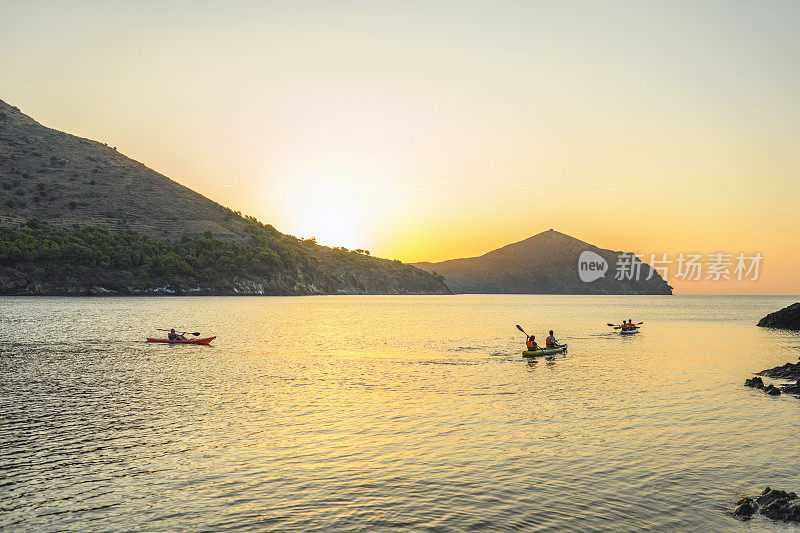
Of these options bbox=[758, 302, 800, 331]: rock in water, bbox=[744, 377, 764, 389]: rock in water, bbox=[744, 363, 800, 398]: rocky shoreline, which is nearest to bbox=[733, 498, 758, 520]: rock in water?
bbox=[744, 363, 800, 398]: rocky shoreline

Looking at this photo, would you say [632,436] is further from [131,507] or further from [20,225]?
[20,225]

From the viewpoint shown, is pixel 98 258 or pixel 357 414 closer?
pixel 357 414

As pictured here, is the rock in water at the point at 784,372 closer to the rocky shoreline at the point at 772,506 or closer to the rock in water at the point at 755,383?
the rock in water at the point at 755,383

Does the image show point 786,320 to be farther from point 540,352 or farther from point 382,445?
point 382,445

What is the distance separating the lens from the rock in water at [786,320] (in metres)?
112

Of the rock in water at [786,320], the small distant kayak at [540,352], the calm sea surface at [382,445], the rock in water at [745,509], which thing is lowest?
the calm sea surface at [382,445]

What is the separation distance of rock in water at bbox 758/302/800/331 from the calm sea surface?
246 feet

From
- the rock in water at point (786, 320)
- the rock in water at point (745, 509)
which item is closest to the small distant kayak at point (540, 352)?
the rock in water at point (745, 509)

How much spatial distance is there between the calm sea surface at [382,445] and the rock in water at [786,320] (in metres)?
74.9

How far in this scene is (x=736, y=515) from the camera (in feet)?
57.4

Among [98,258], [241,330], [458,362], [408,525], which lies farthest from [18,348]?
[98,258]

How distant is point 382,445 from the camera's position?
2516cm

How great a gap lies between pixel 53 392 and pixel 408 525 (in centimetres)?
3089

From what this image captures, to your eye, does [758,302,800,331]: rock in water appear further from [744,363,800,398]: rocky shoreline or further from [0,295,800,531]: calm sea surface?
[744,363,800,398]: rocky shoreline
